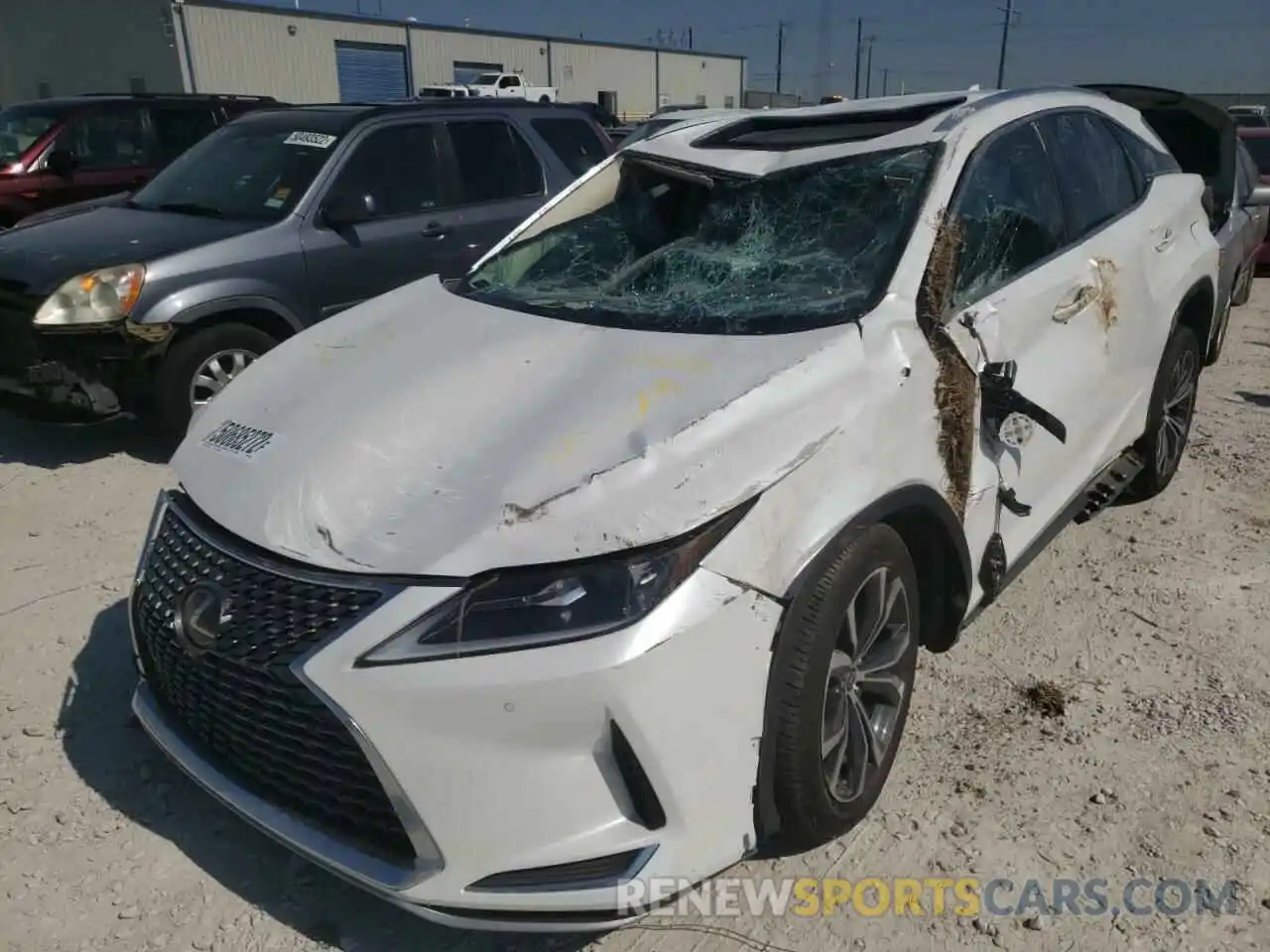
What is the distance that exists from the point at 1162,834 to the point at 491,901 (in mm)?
1738

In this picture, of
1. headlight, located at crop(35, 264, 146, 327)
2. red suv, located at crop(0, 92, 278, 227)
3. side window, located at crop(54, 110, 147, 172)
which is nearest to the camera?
headlight, located at crop(35, 264, 146, 327)

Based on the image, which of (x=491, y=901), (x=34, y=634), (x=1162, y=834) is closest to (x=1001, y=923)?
(x=1162, y=834)

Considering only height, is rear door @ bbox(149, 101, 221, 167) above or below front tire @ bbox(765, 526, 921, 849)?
above

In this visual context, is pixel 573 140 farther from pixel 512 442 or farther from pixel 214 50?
pixel 214 50

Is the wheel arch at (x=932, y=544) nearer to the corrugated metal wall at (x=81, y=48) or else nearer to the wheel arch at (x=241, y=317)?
the wheel arch at (x=241, y=317)

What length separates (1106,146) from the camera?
391 cm

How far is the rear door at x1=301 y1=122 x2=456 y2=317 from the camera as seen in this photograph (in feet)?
18.1

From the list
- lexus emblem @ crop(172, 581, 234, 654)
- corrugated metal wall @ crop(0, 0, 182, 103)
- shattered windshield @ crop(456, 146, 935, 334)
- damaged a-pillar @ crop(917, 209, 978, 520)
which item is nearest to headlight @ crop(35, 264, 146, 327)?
shattered windshield @ crop(456, 146, 935, 334)

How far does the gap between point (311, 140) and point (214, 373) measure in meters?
1.56

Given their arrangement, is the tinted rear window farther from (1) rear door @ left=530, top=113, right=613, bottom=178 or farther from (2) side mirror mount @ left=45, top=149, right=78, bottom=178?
(2) side mirror mount @ left=45, top=149, right=78, bottom=178

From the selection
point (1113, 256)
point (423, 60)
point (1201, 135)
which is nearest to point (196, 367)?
point (1113, 256)

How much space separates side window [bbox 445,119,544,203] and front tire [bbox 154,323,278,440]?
1729 millimetres

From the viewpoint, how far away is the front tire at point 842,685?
6.97ft

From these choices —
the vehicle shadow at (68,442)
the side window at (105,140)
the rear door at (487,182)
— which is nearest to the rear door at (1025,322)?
the rear door at (487,182)
